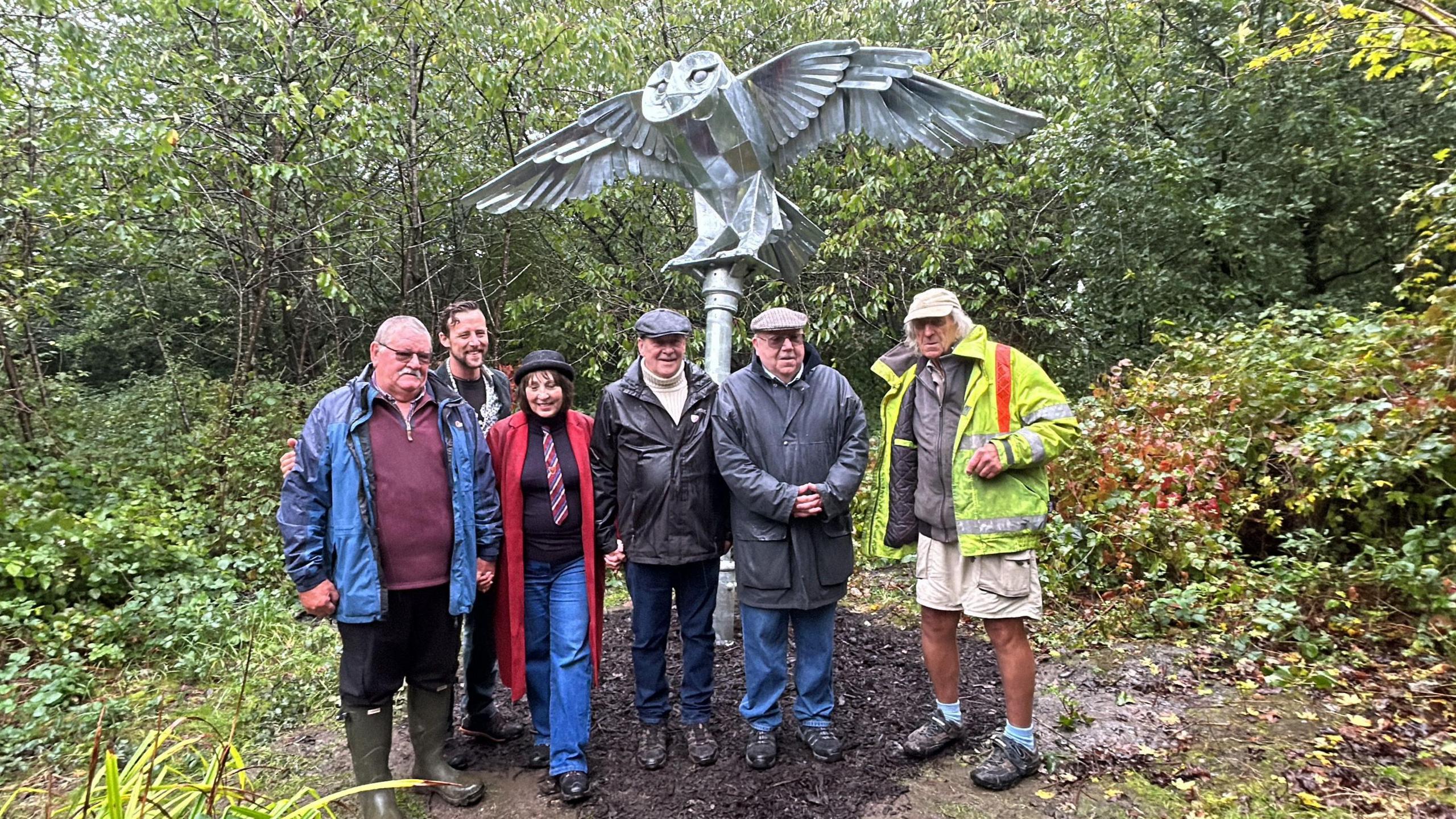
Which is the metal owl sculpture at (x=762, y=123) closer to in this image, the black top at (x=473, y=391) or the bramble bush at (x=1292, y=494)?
the black top at (x=473, y=391)

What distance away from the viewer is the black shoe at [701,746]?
2848 mm

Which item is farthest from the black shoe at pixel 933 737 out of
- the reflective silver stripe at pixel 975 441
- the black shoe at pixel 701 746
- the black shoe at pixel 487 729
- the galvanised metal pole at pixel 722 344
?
the black shoe at pixel 487 729

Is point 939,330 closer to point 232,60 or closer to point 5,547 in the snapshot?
point 5,547

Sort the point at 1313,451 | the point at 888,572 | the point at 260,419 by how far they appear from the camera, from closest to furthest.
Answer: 1. the point at 1313,451
2. the point at 888,572
3. the point at 260,419

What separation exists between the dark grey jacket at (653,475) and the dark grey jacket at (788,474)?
0.12m

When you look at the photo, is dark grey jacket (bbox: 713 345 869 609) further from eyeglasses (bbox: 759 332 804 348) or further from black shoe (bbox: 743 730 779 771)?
black shoe (bbox: 743 730 779 771)

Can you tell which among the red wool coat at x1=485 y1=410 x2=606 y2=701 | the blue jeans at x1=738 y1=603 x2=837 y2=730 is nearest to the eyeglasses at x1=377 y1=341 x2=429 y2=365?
the red wool coat at x1=485 y1=410 x2=606 y2=701

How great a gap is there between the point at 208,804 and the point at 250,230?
22.5 ft

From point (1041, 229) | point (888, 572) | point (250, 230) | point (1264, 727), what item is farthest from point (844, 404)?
Answer: point (1041, 229)

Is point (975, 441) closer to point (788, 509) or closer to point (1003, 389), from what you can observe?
point (1003, 389)

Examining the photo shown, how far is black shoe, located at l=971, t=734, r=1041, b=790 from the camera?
2.61m

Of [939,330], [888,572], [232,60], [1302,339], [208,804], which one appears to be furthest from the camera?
[232,60]

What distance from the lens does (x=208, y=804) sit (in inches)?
65.9

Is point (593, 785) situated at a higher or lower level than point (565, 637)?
lower
